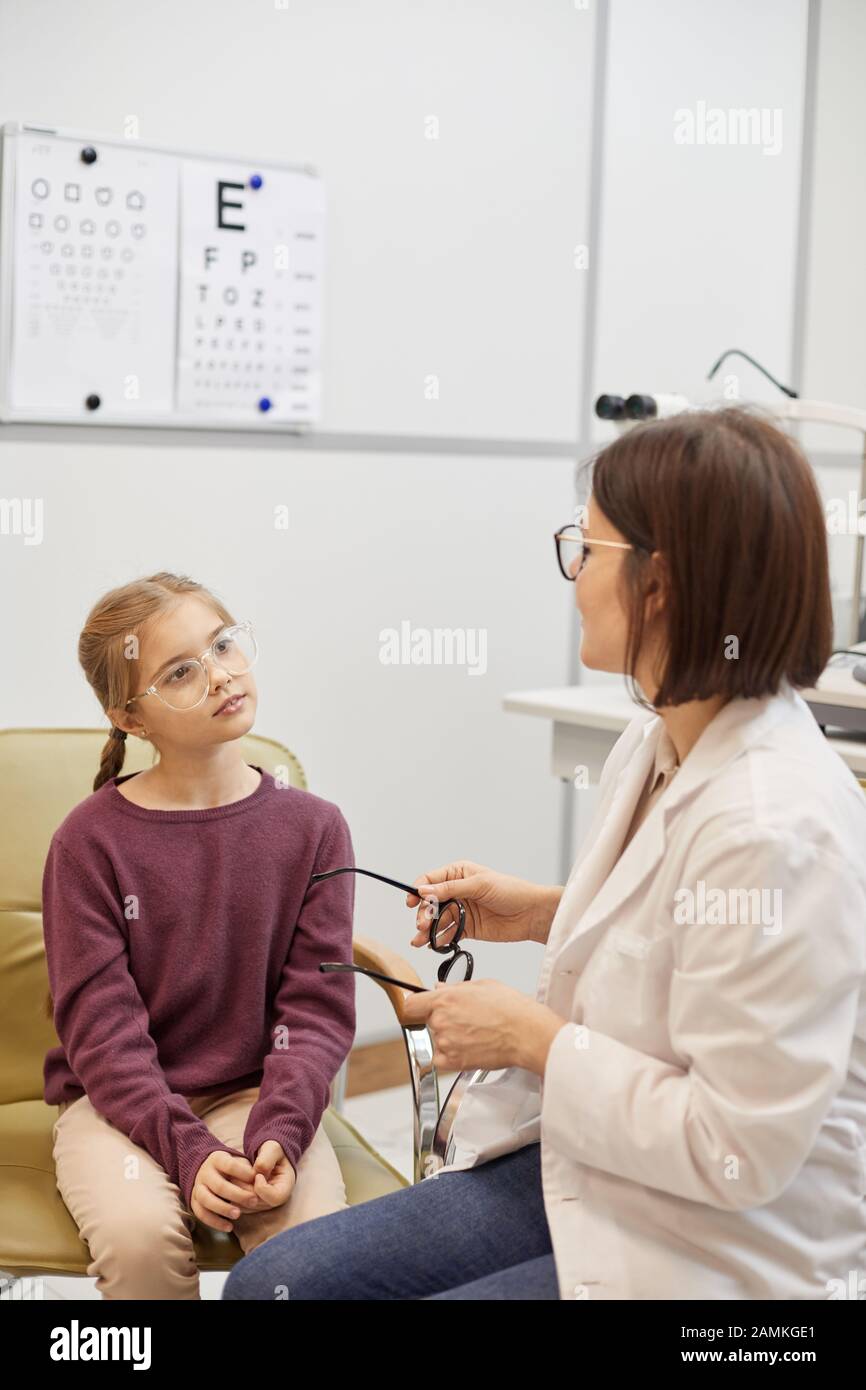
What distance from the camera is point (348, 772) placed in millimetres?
2865

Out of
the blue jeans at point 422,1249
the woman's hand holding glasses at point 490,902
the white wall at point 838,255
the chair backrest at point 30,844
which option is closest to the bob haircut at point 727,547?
the woman's hand holding glasses at point 490,902

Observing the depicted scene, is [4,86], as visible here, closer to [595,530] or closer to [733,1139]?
[595,530]

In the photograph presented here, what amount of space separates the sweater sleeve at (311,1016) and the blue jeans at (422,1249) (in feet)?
0.67

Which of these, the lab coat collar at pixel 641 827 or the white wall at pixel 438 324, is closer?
the lab coat collar at pixel 641 827

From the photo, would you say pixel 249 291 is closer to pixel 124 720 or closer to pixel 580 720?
pixel 580 720

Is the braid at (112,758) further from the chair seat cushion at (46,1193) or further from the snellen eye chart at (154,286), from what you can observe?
the snellen eye chart at (154,286)

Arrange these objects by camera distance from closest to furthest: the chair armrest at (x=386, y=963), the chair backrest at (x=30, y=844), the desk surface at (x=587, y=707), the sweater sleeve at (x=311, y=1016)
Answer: the sweater sleeve at (x=311, y=1016) → the chair armrest at (x=386, y=963) → the chair backrest at (x=30, y=844) → the desk surface at (x=587, y=707)

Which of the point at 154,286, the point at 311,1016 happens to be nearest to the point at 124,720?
the point at 311,1016

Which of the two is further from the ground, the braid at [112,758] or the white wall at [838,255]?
the white wall at [838,255]

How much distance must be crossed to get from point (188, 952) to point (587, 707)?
98 centimetres

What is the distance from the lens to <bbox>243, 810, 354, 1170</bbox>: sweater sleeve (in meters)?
1.59

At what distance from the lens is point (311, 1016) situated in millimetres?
1700

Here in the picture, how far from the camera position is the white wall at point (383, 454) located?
2.46m

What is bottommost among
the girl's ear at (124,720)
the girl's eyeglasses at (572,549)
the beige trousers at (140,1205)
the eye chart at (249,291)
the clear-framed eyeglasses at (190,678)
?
the beige trousers at (140,1205)
